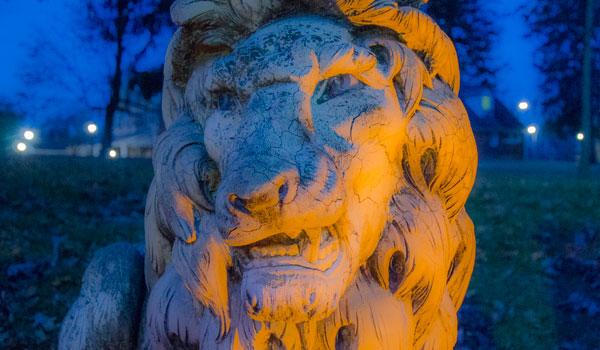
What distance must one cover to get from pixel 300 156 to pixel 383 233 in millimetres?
276

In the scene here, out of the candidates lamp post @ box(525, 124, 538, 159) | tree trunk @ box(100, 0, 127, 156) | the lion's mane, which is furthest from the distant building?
the lion's mane

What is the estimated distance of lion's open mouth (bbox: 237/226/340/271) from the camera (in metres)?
1.02

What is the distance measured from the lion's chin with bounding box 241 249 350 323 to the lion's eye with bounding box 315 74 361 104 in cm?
37

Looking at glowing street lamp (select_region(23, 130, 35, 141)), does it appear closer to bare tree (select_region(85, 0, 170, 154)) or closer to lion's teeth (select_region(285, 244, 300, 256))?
A: bare tree (select_region(85, 0, 170, 154))

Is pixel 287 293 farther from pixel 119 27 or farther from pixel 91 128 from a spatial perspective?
pixel 91 128

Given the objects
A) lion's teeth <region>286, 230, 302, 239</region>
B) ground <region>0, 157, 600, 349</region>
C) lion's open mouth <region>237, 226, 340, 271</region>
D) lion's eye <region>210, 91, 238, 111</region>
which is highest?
lion's eye <region>210, 91, 238, 111</region>

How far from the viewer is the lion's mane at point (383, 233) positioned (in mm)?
1152

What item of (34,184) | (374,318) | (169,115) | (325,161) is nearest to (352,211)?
(325,161)

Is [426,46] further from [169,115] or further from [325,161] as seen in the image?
[169,115]

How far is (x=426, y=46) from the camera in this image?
1315mm

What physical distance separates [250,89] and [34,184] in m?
5.74

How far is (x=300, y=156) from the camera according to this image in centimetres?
106

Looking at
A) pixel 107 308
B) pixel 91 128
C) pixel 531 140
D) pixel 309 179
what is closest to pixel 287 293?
pixel 309 179

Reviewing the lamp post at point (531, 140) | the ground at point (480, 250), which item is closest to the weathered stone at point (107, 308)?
the ground at point (480, 250)
